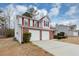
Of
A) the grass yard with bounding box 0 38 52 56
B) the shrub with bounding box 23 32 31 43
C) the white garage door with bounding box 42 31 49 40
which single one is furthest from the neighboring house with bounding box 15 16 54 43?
the grass yard with bounding box 0 38 52 56

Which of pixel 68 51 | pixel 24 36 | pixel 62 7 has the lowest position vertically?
pixel 68 51

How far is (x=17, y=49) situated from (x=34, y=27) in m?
1.08

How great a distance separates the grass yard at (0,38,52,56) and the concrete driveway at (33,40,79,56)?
22 cm

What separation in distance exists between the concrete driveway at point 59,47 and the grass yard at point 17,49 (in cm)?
22

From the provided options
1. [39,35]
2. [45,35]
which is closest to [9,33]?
[39,35]

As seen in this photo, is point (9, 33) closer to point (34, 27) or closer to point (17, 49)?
point (17, 49)

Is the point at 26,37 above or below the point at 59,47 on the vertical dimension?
above

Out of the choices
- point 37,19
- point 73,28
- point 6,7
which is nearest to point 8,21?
point 6,7

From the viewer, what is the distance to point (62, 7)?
22.8ft

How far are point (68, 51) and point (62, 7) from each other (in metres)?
1.53

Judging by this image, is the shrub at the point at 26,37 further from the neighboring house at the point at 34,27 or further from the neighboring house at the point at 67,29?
the neighboring house at the point at 67,29

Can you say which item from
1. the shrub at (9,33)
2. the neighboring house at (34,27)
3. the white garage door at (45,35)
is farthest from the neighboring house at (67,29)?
the shrub at (9,33)

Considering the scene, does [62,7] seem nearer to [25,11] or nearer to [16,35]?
[25,11]

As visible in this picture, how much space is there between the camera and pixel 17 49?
22.4ft
